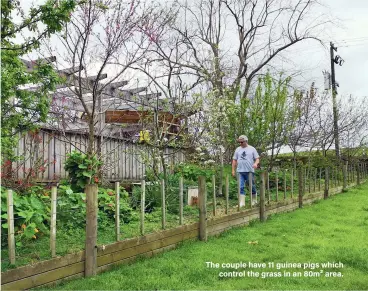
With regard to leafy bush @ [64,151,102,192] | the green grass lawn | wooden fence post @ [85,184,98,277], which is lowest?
the green grass lawn

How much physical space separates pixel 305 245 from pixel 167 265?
222 centimetres

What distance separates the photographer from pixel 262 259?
5.20 metres

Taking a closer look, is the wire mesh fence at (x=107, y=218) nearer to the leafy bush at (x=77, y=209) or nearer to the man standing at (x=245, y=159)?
the leafy bush at (x=77, y=209)

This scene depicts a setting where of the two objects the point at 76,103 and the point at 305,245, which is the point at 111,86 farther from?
the point at 305,245

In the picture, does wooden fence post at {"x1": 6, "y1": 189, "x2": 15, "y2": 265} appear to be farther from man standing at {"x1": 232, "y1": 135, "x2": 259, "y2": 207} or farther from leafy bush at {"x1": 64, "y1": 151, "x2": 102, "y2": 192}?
man standing at {"x1": 232, "y1": 135, "x2": 259, "y2": 207}

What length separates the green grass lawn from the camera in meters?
4.19

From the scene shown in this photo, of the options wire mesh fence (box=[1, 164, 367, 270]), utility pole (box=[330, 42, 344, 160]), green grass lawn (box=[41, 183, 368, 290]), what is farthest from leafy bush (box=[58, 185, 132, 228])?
utility pole (box=[330, 42, 344, 160])

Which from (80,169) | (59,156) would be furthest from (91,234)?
(59,156)

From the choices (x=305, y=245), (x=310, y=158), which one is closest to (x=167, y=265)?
(x=305, y=245)

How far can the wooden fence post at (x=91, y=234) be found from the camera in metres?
4.36

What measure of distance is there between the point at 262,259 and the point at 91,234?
7.01 ft

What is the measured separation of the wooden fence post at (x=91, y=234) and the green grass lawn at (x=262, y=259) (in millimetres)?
152

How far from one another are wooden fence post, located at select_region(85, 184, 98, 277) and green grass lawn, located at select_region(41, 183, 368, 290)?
15cm

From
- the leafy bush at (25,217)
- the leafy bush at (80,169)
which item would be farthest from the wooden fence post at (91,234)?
the leafy bush at (80,169)
